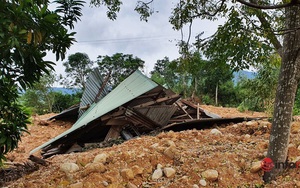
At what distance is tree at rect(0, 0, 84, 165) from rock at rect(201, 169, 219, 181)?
2018 millimetres

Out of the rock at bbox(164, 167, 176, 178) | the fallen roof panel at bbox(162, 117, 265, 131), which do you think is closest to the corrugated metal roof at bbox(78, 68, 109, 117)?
the fallen roof panel at bbox(162, 117, 265, 131)

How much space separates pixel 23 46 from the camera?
2.49 meters

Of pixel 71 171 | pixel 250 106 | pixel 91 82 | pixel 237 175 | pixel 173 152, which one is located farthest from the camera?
pixel 250 106

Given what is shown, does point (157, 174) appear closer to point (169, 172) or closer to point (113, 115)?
point (169, 172)

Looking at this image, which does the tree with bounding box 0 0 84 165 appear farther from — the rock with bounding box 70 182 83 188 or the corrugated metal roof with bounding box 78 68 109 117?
the corrugated metal roof with bounding box 78 68 109 117

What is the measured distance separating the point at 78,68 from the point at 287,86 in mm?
20293

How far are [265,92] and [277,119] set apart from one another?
2.16m

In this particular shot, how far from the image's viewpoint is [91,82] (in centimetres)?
1057

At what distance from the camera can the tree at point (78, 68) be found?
2133 centimetres

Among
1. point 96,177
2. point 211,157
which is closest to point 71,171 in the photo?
point 96,177

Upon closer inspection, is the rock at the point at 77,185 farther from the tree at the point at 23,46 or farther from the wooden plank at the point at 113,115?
the wooden plank at the point at 113,115

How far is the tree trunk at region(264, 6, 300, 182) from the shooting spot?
2.76 metres

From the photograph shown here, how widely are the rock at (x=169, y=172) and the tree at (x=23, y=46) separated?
68.8 inches

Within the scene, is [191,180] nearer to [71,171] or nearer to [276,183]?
[276,183]
